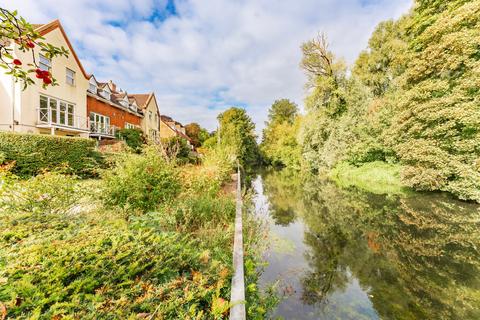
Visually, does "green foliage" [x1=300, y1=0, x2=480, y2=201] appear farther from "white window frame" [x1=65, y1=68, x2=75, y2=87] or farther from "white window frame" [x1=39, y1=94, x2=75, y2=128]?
"white window frame" [x1=39, y1=94, x2=75, y2=128]

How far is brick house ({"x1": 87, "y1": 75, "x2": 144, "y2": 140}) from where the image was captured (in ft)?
69.6

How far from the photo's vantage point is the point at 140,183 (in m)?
5.27

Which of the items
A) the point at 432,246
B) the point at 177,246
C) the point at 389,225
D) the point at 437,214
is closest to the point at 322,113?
the point at 437,214

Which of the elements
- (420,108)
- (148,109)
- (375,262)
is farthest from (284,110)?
(375,262)

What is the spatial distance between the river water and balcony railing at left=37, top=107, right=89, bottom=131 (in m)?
17.3

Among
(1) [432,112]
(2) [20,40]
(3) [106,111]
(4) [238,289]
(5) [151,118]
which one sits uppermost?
(5) [151,118]

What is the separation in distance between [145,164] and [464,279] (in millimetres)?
7713

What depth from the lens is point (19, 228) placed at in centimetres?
245

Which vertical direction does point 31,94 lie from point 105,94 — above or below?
below

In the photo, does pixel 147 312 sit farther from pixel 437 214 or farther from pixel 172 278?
pixel 437 214

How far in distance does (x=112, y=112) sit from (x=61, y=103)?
290 inches

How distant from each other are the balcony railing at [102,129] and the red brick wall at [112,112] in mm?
1015

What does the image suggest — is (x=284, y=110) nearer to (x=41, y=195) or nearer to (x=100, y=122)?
(x=100, y=122)

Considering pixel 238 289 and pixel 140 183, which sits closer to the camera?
pixel 238 289
